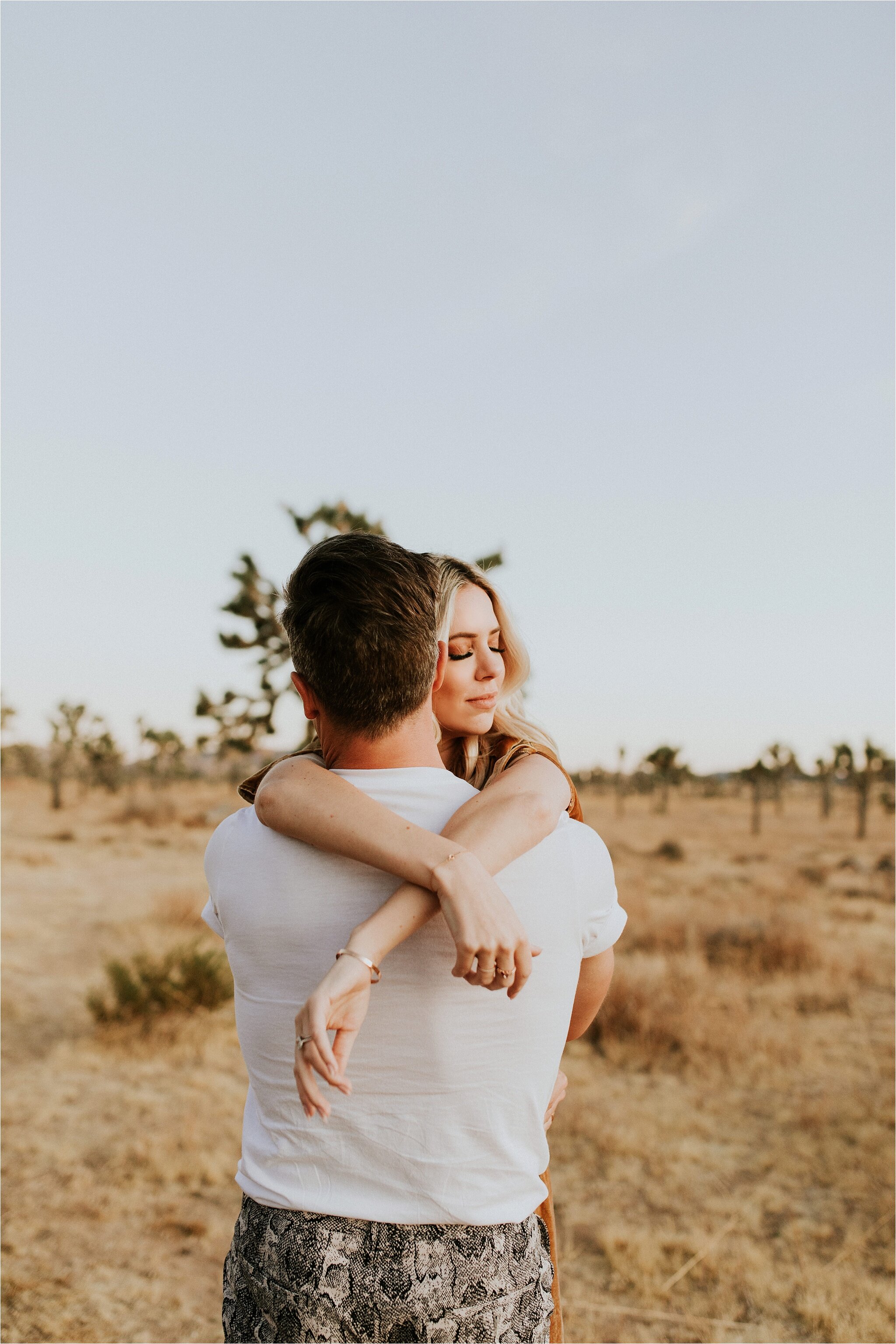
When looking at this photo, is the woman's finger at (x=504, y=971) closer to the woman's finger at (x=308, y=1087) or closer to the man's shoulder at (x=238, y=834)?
the woman's finger at (x=308, y=1087)

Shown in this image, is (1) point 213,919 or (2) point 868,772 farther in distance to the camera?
(2) point 868,772

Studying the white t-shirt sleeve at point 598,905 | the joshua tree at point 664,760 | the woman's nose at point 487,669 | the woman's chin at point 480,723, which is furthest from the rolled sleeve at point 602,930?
the joshua tree at point 664,760

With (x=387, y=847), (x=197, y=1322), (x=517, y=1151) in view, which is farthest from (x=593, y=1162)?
(x=387, y=847)

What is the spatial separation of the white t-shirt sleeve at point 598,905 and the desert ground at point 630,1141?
262 mm

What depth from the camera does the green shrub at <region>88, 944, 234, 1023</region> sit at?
8.98 m

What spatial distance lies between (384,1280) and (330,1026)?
1.66ft

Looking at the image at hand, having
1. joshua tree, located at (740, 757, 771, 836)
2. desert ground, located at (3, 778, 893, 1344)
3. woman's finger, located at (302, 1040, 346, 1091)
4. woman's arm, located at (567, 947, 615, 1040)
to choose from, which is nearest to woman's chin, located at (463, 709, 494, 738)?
woman's arm, located at (567, 947, 615, 1040)

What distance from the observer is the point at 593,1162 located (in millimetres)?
6832

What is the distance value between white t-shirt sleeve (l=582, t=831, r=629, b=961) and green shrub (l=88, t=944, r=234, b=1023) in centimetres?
817

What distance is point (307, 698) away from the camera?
1608 mm

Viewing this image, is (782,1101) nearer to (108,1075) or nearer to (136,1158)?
(136,1158)

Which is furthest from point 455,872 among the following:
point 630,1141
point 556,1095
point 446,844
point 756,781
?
point 756,781

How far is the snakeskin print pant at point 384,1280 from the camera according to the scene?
146cm

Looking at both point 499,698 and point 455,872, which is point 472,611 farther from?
point 455,872
